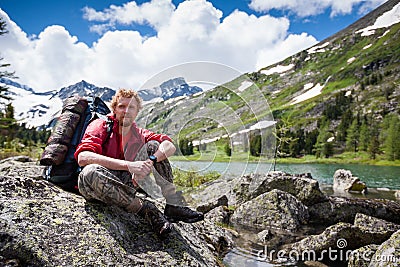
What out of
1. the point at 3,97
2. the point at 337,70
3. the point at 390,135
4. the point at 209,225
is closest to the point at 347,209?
the point at 209,225

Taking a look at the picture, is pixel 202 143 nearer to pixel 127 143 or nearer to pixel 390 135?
pixel 127 143

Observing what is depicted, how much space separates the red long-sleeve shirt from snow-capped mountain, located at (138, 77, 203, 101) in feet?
1.74

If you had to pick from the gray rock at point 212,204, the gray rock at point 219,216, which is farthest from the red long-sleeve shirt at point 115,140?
the gray rock at point 212,204

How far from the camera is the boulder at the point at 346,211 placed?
1193cm

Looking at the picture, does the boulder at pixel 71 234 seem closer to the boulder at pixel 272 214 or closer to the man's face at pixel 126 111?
the man's face at pixel 126 111

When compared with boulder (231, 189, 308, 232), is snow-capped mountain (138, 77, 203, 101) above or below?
above

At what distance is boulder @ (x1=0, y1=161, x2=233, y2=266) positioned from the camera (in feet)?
10.9

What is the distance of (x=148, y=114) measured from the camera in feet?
15.4

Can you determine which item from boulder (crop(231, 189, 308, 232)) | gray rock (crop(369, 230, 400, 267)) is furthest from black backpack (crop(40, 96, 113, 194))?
boulder (crop(231, 189, 308, 232))

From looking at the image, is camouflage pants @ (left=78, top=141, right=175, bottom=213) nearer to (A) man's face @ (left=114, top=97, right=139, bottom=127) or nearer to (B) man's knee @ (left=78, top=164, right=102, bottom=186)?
(B) man's knee @ (left=78, top=164, right=102, bottom=186)

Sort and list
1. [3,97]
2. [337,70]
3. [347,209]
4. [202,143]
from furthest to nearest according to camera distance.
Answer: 1. [337,70]
2. [3,97]
3. [347,209]
4. [202,143]

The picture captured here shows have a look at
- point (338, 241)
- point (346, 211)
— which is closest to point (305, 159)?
point (346, 211)

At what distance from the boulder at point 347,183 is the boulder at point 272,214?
46.2 feet

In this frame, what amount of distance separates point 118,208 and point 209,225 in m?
3.33
